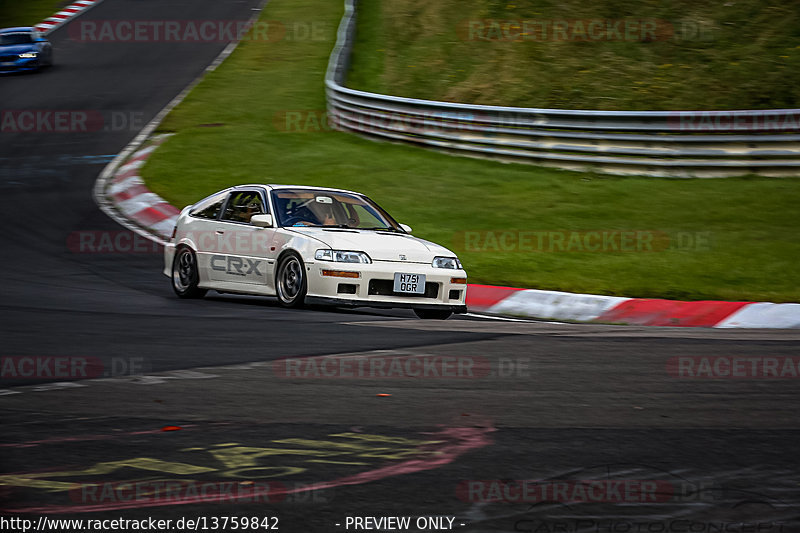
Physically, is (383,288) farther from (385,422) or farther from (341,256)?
(385,422)

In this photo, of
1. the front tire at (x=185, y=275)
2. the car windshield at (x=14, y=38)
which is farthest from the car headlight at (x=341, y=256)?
the car windshield at (x=14, y=38)

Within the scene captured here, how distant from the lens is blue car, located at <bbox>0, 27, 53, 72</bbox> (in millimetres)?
28969

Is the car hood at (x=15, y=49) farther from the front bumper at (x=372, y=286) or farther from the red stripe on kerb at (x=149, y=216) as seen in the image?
the front bumper at (x=372, y=286)

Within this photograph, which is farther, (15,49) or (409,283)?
(15,49)

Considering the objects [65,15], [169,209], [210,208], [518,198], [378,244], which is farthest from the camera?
[65,15]

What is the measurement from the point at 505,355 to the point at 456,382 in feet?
3.28

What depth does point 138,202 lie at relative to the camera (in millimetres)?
16656

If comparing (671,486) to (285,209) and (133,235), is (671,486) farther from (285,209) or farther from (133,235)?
(133,235)

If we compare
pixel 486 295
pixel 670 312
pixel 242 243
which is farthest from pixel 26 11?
pixel 670 312

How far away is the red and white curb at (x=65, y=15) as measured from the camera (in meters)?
35.8

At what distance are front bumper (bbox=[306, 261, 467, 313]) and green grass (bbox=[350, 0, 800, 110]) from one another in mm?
10439

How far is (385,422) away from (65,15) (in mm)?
36253

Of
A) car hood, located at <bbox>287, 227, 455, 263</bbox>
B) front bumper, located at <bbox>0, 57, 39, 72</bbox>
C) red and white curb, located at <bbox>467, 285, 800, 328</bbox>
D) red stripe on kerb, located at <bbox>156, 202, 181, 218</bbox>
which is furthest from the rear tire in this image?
front bumper, located at <bbox>0, 57, 39, 72</bbox>

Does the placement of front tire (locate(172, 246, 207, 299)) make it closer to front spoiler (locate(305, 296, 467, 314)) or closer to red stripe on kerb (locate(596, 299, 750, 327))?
front spoiler (locate(305, 296, 467, 314))
